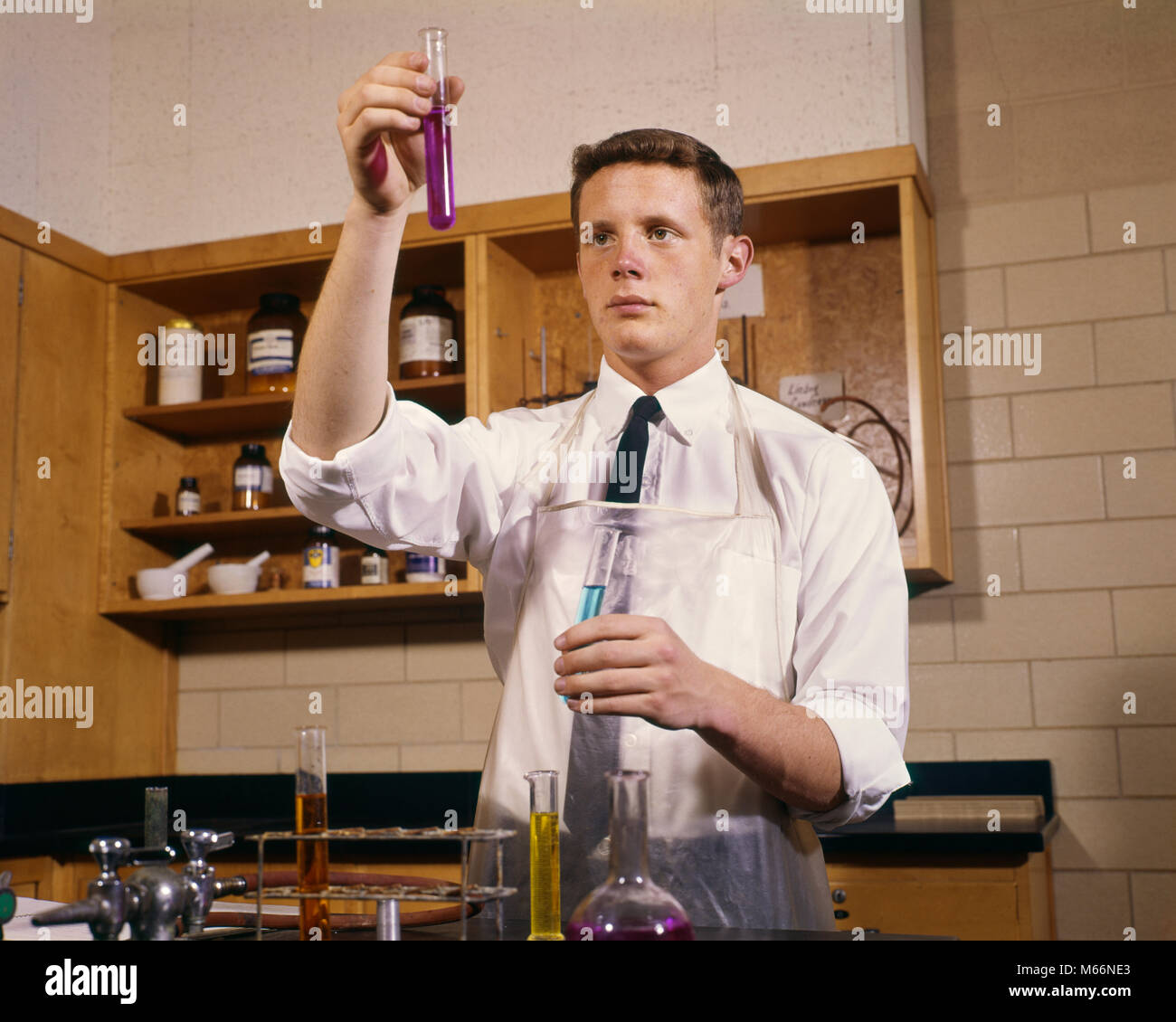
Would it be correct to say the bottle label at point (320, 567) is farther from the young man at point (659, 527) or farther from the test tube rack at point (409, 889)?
the test tube rack at point (409, 889)

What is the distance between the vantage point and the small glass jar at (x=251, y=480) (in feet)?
11.2

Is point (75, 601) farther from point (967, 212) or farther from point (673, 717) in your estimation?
point (673, 717)

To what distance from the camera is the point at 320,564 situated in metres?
3.22

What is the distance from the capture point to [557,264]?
10.9 feet

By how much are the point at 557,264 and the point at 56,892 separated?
198cm

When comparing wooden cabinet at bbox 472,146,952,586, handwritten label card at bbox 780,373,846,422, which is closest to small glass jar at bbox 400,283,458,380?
wooden cabinet at bbox 472,146,952,586

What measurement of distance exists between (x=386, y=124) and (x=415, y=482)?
446mm

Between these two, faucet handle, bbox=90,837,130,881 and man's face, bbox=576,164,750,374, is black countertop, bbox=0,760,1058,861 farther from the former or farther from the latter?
faucet handle, bbox=90,837,130,881

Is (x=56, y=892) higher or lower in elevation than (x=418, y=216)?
lower

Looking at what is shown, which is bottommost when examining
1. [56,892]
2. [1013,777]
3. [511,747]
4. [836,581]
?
[56,892]

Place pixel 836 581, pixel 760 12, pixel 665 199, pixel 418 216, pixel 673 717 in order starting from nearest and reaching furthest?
pixel 673 717 < pixel 836 581 < pixel 665 199 < pixel 760 12 < pixel 418 216

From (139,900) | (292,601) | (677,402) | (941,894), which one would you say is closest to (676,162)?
(677,402)
